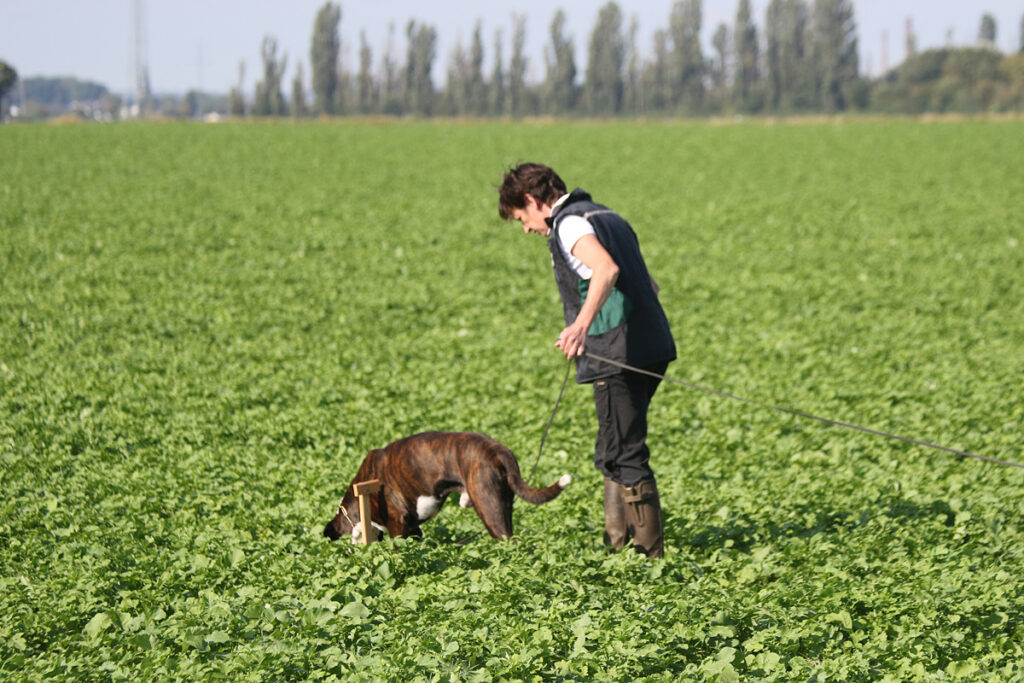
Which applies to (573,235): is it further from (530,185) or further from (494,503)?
(494,503)

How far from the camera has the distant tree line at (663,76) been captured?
93.0 m

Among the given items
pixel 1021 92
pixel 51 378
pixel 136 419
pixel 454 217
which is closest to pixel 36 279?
pixel 51 378

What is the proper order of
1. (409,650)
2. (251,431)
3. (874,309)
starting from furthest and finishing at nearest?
(874,309) → (251,431) → (409,650)

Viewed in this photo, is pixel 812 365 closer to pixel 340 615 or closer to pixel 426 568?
pixel 426 568

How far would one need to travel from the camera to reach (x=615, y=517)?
647cm

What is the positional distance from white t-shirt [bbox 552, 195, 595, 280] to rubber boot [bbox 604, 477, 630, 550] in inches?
56.1

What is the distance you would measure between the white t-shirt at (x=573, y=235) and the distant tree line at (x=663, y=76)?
86.5m

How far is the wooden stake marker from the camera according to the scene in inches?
244

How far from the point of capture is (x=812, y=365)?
12352mm

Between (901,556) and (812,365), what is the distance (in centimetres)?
590

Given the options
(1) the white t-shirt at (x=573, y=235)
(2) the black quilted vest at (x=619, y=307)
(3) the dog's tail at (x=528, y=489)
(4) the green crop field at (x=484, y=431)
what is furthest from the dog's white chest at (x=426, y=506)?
(1) the white t-shirt at (x=573, y=235)

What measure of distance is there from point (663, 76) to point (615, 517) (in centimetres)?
11031

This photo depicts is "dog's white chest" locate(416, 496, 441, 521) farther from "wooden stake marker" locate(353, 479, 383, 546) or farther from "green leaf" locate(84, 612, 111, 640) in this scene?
"green leaf" locate(84, 612, 111, 640)

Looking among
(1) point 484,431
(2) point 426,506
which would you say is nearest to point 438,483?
(2) point 426,506
